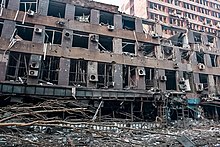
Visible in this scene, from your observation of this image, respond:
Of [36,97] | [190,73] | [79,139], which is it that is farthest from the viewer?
[190,73]

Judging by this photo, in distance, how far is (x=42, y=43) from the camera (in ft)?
61.7

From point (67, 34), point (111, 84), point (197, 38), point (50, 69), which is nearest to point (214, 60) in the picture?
point (197, 38)

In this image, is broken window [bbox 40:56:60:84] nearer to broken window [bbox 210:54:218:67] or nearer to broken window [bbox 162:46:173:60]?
broken window [bbox 162:46:173:60]

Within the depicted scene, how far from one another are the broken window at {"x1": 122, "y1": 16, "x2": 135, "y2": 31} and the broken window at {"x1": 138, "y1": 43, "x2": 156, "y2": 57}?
2.66 m

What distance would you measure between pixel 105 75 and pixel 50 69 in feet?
17.0

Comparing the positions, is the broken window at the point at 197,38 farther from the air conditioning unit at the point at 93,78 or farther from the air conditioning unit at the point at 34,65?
the air conditioning unit at the point at 34,65

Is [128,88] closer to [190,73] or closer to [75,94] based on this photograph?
[75,94]

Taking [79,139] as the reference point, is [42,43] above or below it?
above

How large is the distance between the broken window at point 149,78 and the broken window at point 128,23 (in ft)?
18.0

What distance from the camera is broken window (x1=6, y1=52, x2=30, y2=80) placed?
17739mm

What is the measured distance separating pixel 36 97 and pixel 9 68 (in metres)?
4.99

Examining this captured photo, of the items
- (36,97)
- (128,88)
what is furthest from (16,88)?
(128,88)

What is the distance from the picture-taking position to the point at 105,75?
20297 millimetres

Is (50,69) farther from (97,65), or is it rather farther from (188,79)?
(188,79)
